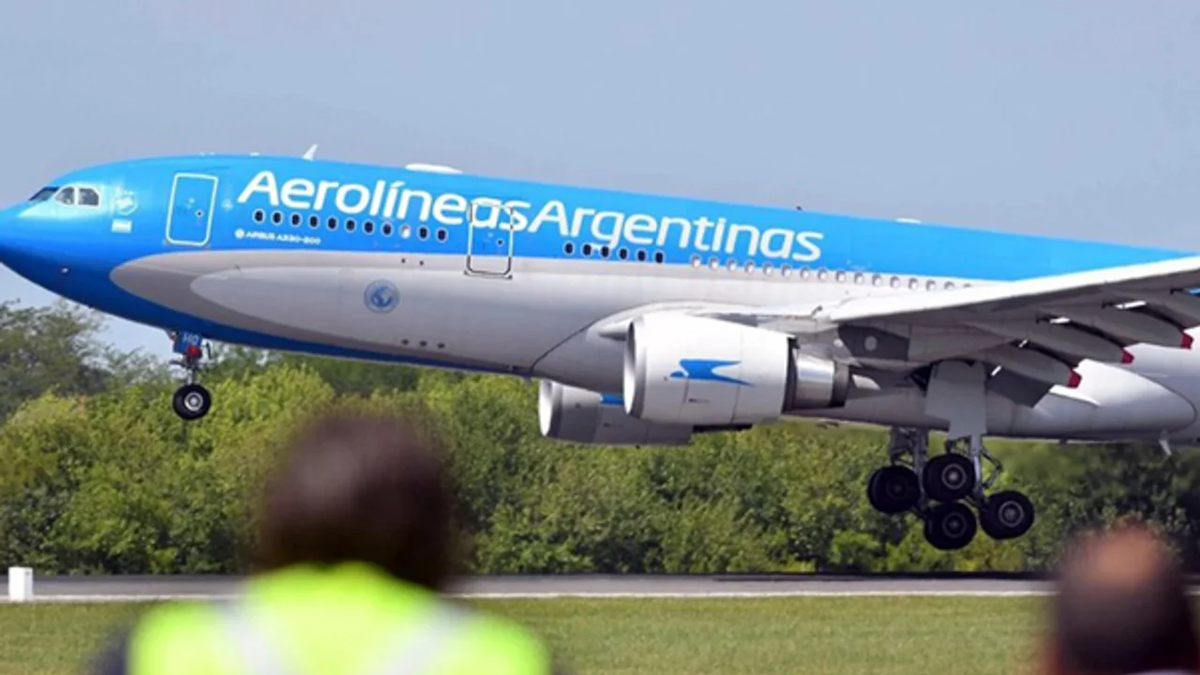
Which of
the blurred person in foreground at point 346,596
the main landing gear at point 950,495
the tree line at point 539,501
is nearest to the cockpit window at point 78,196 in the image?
the main landing gear at point 950,495

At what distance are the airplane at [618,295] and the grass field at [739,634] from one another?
3250 mm

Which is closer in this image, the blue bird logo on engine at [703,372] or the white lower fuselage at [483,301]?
the blue bird logo on engine at [703,372]

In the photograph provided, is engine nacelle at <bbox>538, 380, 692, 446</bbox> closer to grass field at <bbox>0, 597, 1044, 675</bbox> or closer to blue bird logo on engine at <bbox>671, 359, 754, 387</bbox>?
blue bird logo on engine at <bbox>671, 359, 754, 387</bbox>

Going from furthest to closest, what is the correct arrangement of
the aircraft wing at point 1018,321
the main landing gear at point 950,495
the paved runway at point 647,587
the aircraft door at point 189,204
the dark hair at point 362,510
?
the main landing gear at point 950,495 → the aircraft door at point 189,204 → the aircraft wing at point 1018,321 → the paved runway at point 647,587 → the dark hair at point 362,510

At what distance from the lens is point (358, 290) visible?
2820cm

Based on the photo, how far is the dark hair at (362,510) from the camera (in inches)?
140

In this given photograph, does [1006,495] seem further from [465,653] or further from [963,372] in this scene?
[465,653]

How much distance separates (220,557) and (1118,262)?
19126mm

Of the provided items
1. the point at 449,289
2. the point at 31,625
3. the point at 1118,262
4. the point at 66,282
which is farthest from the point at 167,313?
the point at 1118,262

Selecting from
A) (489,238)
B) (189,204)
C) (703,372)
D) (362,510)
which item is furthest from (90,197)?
(362,510)

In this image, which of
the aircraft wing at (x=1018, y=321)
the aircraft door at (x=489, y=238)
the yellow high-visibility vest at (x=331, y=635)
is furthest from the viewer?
the aircraft door at (x=489, y=238)

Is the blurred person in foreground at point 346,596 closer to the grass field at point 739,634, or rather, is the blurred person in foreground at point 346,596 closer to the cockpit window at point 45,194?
the grass field at point 739,634

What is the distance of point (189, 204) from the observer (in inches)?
1104

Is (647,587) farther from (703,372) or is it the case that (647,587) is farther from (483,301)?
(483,301)
